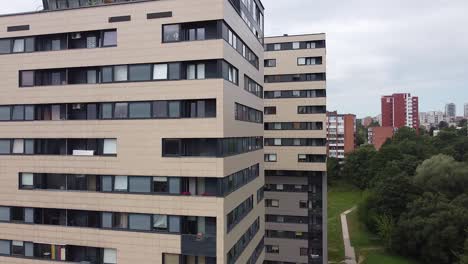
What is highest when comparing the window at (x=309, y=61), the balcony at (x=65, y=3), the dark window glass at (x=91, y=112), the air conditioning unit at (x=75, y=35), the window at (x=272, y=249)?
the window at (x=309, y=61)

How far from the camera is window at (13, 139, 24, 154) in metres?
29.6

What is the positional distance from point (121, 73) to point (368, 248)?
55.8 metres

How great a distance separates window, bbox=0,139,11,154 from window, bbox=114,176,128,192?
384 inches

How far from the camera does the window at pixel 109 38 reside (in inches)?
1074

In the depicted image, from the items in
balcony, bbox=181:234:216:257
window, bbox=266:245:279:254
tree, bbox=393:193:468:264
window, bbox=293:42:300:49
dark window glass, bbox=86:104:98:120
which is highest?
window, bbox=293:42:300:49

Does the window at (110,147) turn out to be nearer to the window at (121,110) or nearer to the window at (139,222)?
the window at (121,110)

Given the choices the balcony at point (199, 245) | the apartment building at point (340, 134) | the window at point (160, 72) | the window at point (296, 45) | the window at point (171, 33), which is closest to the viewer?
the balcony at point (199, 245)

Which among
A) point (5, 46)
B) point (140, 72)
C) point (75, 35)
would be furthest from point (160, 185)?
point (5, 46)

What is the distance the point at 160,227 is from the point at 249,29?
18.5 meters

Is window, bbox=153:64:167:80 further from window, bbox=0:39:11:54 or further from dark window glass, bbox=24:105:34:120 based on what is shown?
window, bbox=0:39:11:54

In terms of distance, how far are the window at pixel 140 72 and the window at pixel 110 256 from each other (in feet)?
40.1

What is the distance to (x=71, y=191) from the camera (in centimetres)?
2808

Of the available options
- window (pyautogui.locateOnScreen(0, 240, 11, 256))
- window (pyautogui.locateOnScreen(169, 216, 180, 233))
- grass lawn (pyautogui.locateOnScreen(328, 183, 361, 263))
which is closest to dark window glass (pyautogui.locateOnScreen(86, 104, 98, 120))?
window (pyautogui.locateOnScreen(169, 216, 180, 233))

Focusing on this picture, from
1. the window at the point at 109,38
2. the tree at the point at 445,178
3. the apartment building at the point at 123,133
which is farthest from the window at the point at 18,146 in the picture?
the tree at the point at 445,178
